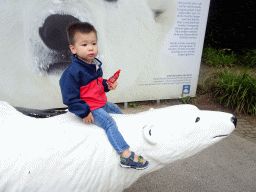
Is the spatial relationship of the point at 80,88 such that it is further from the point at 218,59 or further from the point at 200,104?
the point at 218,59

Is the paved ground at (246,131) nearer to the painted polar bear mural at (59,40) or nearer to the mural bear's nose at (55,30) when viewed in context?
the painted polar bear mural at (59,40)

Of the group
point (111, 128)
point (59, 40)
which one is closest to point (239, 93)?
point (111, 128)

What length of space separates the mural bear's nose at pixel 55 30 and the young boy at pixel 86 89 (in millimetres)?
2289

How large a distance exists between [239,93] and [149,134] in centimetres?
363

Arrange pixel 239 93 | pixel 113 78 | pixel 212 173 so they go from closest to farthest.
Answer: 1. pixel 113 78
2. pixel 212 173
3. pixel 239 93

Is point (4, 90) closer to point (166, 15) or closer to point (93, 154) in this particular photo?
point (93, 154)

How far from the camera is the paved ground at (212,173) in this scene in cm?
229

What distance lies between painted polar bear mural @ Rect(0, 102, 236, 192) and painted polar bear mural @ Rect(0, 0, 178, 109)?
86.0 inches

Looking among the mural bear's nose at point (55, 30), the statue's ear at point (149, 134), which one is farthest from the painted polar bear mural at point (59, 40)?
the statue's ear at point (149, 134)

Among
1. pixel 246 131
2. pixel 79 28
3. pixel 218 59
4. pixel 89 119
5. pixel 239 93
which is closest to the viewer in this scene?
pixel 79 28

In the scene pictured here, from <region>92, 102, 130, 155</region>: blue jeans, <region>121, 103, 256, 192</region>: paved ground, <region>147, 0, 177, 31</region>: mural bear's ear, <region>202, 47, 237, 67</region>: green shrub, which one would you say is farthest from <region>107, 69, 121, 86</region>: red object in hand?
<region>202, 47, 237, 67</region>: green shrub

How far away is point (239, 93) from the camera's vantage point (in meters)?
4.08

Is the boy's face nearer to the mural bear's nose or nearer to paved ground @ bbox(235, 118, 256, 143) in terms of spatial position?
the mural bear's nose

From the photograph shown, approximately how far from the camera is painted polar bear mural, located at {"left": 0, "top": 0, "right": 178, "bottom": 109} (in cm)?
319
